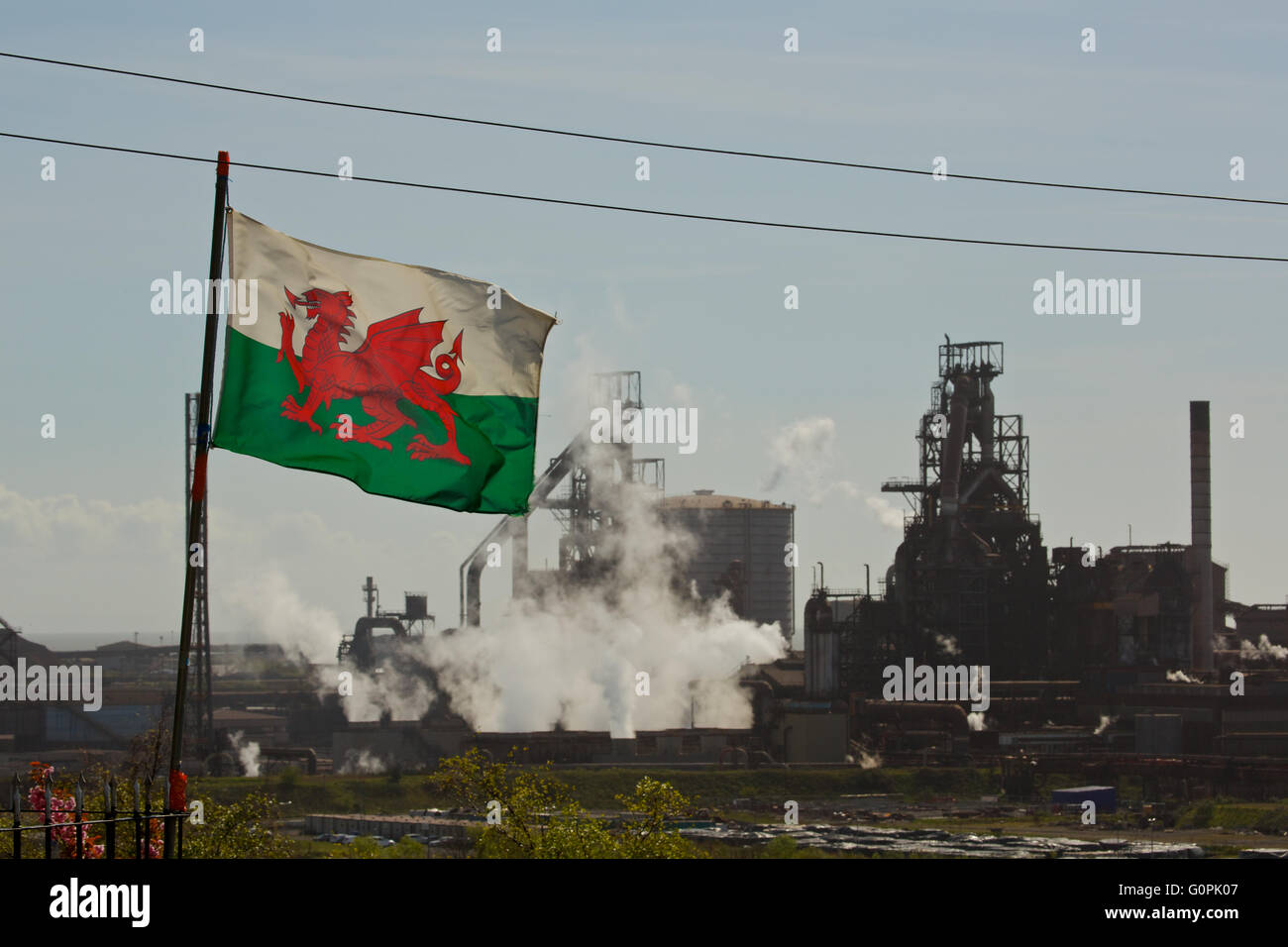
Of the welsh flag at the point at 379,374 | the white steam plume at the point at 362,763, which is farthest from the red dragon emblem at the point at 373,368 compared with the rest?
the white steam plume at the point at 362,763

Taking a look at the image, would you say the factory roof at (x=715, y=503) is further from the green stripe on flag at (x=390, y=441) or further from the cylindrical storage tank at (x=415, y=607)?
the green stripe on flag at (x=390, y=441)

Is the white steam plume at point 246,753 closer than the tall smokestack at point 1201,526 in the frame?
Yes

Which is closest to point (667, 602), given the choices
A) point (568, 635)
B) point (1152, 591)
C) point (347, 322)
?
point (568, 635)

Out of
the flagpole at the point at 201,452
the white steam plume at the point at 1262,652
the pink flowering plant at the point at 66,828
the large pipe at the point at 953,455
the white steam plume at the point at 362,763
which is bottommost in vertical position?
the white steam plume at the point at 362,763

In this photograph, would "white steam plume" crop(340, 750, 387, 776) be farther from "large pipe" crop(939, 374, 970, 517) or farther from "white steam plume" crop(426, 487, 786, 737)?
"large pipe" crop(939, 374, 970, 517)

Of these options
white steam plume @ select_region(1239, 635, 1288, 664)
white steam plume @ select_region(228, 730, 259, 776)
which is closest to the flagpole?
white steam plume @ select_region(228, 730, 259, 776)

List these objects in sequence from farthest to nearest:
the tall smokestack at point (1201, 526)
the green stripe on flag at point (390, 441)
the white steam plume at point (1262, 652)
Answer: the white steam plume at point (1262, 652) < the tall smokestack at point (1201, 526) < the green stripe on flag at point (390, 441)
